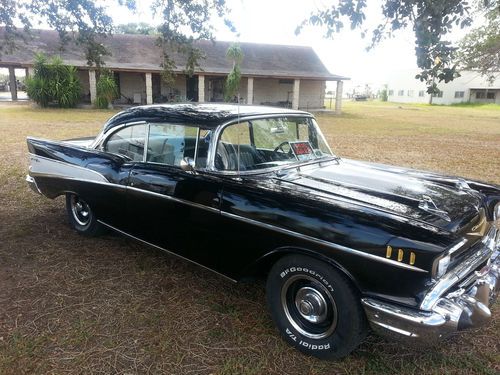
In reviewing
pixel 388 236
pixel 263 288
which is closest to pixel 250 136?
pixel 263 288

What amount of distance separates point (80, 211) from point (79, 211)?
0.01 m

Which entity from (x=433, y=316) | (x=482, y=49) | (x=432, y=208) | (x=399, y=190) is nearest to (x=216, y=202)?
(x=399, y=190)

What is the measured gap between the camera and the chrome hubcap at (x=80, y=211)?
15.2 ft

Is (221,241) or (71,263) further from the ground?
(221,241)

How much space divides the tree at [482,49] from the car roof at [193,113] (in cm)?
1696

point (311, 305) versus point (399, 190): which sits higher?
point (399, 190)

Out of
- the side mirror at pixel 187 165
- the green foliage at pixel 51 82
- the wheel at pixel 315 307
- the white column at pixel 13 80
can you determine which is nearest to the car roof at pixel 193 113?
the side mirror at pixel 187 165

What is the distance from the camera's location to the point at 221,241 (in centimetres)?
308

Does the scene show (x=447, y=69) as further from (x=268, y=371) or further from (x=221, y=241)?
(x=268, y=371)

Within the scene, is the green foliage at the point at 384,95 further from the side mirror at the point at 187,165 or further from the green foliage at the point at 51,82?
the side mirror at the point at 187,165

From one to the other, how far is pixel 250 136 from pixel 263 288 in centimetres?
133

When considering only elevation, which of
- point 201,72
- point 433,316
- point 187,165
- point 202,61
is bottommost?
point 433,316

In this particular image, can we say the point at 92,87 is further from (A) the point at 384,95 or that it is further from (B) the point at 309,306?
(A) the point at 384,95

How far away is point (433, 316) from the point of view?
2252mm
